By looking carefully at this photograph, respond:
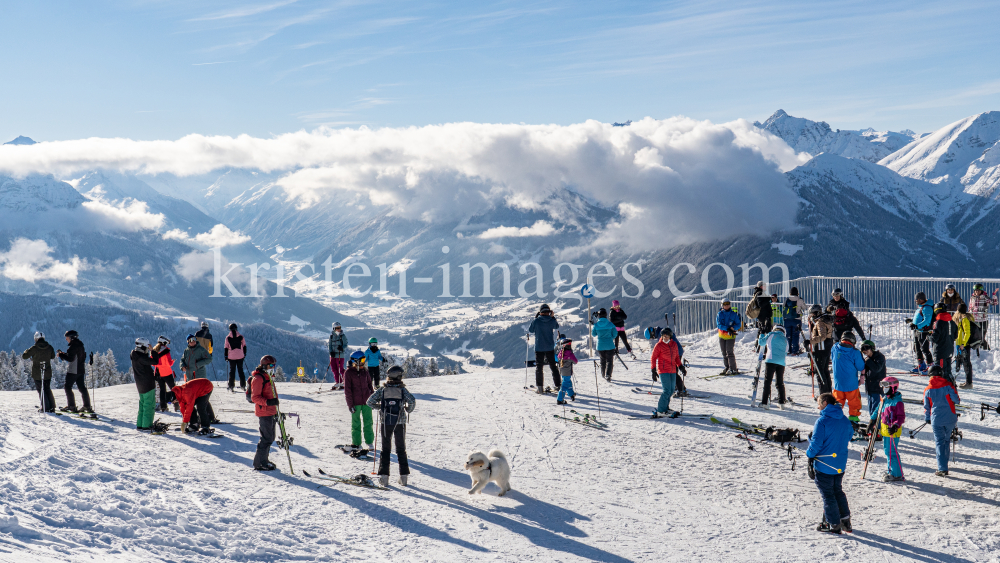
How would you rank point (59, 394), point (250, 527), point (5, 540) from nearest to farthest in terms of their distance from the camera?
point (5, 540)
point (250, 527)
point (59, 394)

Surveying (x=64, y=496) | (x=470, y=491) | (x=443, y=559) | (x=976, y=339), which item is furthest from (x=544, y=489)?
(x=976, y=339)

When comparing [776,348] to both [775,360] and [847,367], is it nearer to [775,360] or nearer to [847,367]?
[775,360]

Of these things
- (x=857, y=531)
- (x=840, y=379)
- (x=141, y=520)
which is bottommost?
(x=857, y=531)

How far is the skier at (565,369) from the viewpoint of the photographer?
50.8ft

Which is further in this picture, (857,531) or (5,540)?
(857,531)

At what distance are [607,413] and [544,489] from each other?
4965 mm

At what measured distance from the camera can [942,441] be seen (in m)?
10.0

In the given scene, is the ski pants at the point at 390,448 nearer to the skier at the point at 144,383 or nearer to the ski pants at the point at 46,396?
the skier at the point at 144,383

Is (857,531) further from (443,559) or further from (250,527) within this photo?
(250,527)

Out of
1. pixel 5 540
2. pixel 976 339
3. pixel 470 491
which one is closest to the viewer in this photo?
pixel 5 540

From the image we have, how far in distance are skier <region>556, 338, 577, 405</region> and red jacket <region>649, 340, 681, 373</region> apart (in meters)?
2.35

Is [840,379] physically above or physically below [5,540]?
above

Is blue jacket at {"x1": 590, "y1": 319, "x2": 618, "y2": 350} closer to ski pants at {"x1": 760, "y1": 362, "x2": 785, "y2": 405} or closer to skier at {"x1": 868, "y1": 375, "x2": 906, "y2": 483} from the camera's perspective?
ski pants at {"x1": 760, "y1": 362, "x2": 785, "y2": 405}

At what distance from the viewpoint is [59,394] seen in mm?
18031
